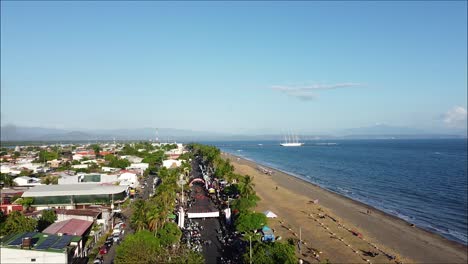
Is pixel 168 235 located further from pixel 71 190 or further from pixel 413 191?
pixel 413 191

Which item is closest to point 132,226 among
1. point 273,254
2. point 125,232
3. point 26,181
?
point 125,232

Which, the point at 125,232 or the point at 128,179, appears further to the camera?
the point at 128,179

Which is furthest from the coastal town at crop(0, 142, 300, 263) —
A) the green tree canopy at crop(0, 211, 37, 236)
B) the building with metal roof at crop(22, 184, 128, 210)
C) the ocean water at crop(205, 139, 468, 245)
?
the ocean water at crop(205, 139, 468, 245)

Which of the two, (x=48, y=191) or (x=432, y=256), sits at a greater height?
(x=48, y=191)

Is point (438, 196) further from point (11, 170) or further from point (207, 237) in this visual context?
point (11, 170)

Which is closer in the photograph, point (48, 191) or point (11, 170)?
point (48, 191)

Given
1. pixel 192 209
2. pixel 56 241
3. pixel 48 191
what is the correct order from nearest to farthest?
pixel 56 241 → pixel 192 209 → pixel 48 191

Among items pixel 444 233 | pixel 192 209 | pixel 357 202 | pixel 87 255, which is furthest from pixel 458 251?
pixel 87 255

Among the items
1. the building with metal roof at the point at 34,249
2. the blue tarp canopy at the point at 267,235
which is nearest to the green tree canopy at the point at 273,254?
the blue tarp canopy at the point at 267,235
